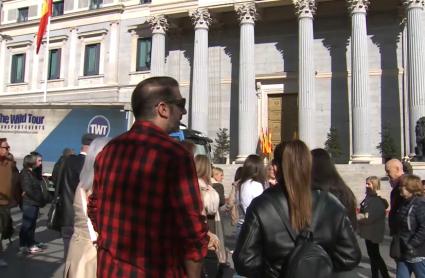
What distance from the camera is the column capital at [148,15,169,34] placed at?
28.7m

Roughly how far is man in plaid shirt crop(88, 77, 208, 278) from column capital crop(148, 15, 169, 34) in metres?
27.4

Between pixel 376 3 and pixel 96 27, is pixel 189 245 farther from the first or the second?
pixel 96 27

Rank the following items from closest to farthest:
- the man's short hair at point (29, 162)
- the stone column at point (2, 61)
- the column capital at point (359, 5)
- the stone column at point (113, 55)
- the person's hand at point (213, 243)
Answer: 1. the person's hand at point (213, 243)
2. the man's short hair at point (29, 162)
3. the column capital at point (359, 5)
4. the stone column at point (113, 55)
5. the stone column at point (2, 61)

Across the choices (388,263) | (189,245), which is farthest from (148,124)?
(388,263)

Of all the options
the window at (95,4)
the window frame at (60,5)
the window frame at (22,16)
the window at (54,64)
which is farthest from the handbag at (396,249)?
the window frame at (22,16)

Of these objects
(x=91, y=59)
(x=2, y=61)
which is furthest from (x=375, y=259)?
(x=2, y=61)

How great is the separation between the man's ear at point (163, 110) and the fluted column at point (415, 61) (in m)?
22.4

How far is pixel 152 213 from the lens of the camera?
7.39 feet

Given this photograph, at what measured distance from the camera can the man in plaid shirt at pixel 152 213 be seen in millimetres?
2240

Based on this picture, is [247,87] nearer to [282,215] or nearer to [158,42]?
[158,42]

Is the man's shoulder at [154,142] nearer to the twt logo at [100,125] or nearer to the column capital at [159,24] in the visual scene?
the twt logo at [100,125]

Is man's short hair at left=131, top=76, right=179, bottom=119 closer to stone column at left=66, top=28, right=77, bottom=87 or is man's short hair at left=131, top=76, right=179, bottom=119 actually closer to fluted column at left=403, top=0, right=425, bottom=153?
fluted column at left=403, top=0, right=425, bottom=153

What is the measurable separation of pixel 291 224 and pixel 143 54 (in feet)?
99.9

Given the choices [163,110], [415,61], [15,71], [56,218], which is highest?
[15,71]
